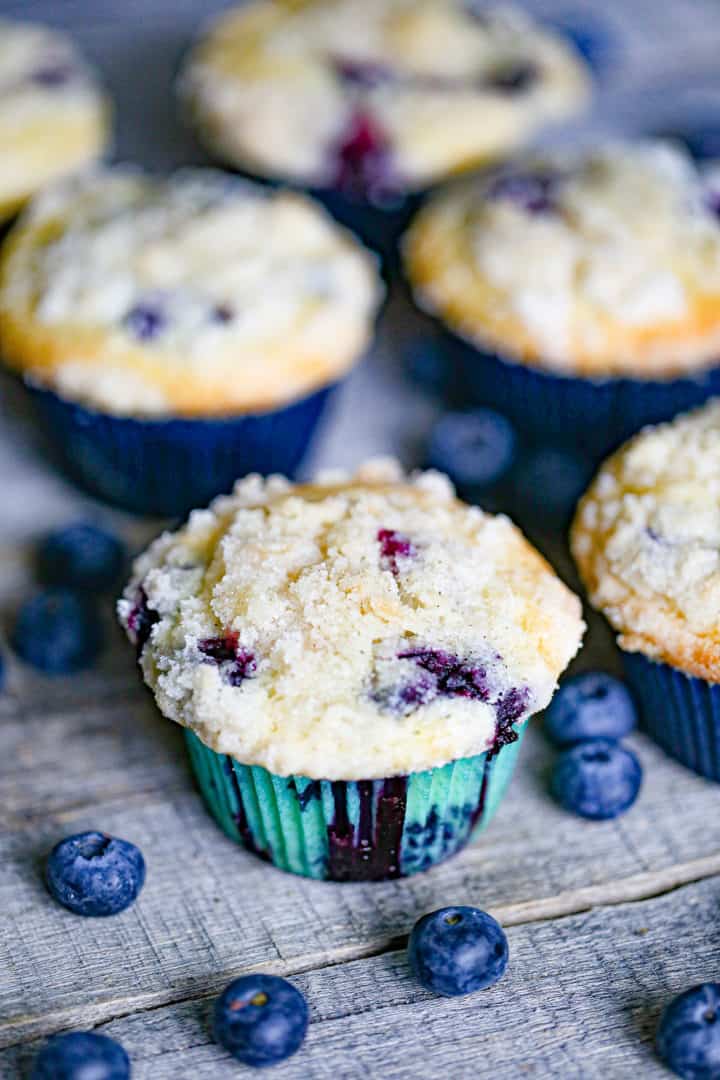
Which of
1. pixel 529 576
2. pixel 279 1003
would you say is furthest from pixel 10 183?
pixel 279 1003

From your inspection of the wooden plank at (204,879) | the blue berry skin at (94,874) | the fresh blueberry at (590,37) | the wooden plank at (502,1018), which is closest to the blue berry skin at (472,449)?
the wooden plank at (204,879)

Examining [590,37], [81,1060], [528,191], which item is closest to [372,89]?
[528,191]

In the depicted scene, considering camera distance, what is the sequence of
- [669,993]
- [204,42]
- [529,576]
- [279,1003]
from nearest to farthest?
[279,1003] < [669,993] < [529,576] < [204,42]

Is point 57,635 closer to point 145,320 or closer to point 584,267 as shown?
point 145,320

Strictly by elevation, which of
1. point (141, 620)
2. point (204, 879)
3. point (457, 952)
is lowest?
point (204, 879)

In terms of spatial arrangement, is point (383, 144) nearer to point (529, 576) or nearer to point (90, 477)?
point (90, 477)

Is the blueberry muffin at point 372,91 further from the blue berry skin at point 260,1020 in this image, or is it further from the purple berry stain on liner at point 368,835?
the blue berry skin at point 260,1020
